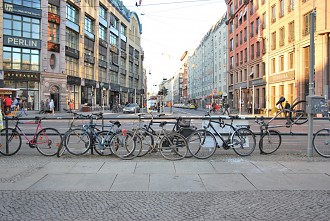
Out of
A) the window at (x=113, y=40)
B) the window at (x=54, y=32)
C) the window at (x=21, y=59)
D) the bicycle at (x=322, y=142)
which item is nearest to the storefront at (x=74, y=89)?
the window at (x=54, y=32)

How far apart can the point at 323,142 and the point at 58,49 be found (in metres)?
36.0

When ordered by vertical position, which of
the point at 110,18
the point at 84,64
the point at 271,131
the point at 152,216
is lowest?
the point at 152,216

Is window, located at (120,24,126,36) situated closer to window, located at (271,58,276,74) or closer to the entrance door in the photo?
the entrance door

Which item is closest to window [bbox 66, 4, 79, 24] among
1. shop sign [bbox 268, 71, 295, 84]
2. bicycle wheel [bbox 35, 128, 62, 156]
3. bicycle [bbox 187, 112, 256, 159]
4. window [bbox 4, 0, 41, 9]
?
window [bbox 4, 0, 41, 9]

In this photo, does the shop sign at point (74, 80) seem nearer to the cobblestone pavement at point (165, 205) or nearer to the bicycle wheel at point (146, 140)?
the bicycle wheel at point (146, 140)

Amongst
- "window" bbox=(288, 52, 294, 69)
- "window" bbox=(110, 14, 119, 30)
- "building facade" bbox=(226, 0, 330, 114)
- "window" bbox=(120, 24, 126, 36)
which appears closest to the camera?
"building facade" bbox=(226, 0, 330, 114)

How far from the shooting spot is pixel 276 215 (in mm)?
4145

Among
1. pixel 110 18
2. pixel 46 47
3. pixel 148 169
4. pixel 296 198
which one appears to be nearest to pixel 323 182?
pixel 296 198

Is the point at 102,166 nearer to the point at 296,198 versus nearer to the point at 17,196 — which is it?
the point at 17,196

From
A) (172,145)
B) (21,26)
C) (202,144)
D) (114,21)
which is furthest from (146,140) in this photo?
(114,21)

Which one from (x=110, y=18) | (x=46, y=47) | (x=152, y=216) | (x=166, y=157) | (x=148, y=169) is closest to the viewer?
(x=152, y=216)

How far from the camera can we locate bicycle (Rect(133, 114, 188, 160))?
7719mm

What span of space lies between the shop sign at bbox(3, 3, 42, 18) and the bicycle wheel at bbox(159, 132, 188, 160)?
3278cm

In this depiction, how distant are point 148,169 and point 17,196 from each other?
267cm
